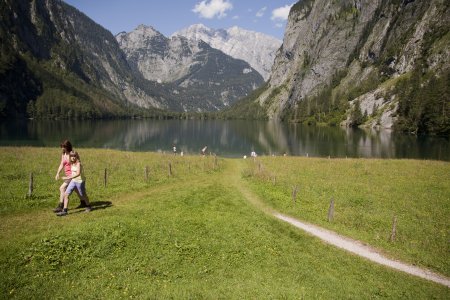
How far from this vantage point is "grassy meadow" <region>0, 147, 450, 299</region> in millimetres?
16156

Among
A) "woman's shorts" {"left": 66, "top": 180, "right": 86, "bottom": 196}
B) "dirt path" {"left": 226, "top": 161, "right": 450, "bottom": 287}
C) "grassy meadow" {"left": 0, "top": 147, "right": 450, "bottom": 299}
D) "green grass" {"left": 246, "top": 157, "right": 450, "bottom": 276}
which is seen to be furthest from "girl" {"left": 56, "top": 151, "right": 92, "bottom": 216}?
"green grass" {"left": 246, "top": 157, "right": 450, "bottom": 276}

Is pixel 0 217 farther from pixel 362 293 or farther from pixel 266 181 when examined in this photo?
pixel 266 181

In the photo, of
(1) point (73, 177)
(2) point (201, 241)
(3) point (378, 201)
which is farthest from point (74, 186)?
(3) point (378, 201)

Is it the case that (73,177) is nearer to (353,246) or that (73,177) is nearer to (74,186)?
(74,186)

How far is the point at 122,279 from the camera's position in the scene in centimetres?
1611

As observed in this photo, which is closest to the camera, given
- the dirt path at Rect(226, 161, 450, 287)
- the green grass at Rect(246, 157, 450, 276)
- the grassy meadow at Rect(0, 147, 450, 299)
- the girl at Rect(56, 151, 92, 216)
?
the grassy meadow at Rect(0, 147, 450, 299)

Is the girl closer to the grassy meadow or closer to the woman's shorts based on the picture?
the woman's shorts

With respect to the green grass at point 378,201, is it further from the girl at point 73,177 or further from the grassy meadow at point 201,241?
the girl at point 73,177

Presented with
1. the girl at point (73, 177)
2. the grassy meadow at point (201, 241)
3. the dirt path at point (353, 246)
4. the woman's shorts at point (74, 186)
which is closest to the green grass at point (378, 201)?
the grassy meadow at point (201, 241)

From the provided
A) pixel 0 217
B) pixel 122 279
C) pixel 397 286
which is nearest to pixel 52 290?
pixel 122 279

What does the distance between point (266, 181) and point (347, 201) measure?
9.68 metres

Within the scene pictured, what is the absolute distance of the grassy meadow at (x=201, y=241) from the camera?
16156 millimetres

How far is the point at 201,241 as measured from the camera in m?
20.7

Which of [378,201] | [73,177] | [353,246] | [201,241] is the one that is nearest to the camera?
[201,241]
